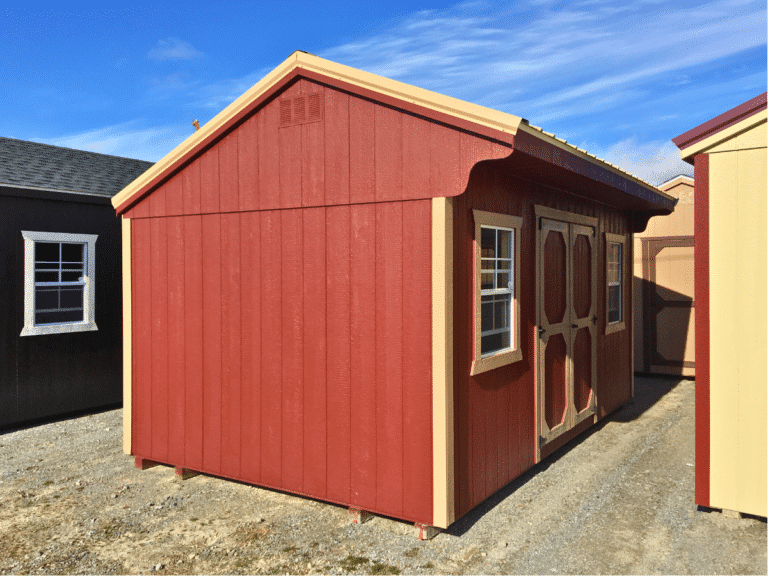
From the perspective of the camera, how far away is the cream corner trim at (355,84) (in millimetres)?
4320

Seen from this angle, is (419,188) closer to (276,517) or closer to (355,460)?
(355,460)

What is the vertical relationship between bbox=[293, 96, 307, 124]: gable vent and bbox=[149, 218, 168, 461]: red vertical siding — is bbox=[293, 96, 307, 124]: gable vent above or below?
above

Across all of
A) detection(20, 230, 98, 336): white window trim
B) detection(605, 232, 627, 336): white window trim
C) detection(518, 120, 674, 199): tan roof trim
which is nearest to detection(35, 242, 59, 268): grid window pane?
detection(20, 230, 98, 336): white window trim

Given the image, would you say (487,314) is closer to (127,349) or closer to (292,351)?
(292,351)

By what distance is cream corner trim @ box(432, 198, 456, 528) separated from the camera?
4.53 metres

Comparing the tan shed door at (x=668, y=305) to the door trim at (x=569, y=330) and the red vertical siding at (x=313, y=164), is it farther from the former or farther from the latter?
the red vertical siding at (x=313, y=164)

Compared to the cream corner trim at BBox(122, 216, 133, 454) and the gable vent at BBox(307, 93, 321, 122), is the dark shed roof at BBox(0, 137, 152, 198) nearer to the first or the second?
the cream corner trim at BBox(122, 216, 133, 454)

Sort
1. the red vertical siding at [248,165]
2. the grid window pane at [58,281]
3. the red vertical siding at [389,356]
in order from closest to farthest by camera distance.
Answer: the red vertical siding at [389,356], the red vertical siding at [248,165], the grid window pane at [58,281]

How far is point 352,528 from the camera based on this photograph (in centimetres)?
479

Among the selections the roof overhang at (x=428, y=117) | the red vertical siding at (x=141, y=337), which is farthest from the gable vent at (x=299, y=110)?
the red vertical siding at (x=141, y=337)

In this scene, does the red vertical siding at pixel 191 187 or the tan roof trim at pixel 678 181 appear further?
the tan roof trim at pixel 678 181

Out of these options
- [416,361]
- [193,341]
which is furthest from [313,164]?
[193,341]

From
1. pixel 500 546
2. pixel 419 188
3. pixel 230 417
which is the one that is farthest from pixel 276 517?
pixel 419 188

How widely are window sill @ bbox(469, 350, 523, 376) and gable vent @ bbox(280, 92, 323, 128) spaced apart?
249cm
